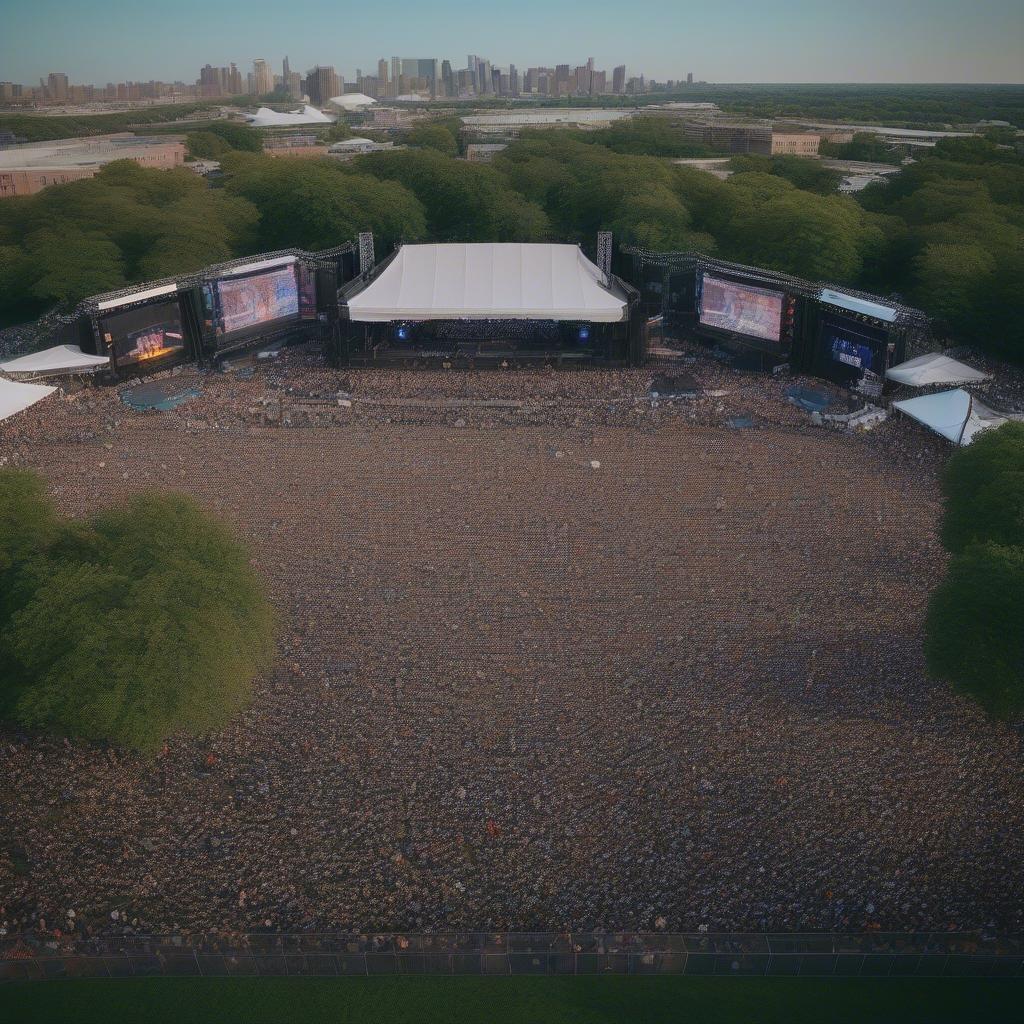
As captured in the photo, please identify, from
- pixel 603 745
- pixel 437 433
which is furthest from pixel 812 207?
pixel 603 745

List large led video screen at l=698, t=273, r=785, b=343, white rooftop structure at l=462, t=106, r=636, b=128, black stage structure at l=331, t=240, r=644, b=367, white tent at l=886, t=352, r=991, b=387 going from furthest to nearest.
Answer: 1. white rooftop structure at l=462, t=106, r=636, b=128
2. black stage structure at l=331, t=240, r=644, b=367
3. large led video screen at l=698, t=273, r=785, b=343
4. white tent at l=886, t=352, r=991, b=387

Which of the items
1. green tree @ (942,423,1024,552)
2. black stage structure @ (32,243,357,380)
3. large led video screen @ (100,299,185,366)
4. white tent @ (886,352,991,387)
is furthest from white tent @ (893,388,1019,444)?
large led video screen @ (100,299,185,366)

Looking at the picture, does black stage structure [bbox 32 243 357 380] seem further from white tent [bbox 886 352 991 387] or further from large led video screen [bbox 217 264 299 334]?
white tent [bbox 886 352 991 387]

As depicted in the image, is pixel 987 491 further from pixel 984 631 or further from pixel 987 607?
pixel 984 631

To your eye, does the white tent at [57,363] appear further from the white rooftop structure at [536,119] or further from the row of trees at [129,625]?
the white rooftop structure at [536,119]

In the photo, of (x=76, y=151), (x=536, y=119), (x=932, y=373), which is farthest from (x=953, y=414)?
(x=536, y=119)

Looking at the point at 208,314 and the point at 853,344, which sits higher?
the point at 208,314
